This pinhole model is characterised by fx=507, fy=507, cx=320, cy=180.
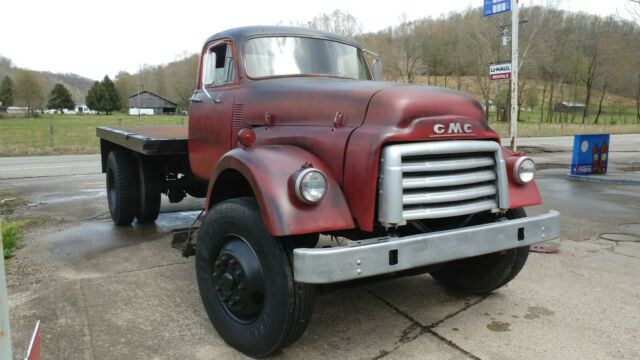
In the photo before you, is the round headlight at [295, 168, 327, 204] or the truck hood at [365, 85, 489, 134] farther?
the truck hood at [365, 85, 489, 134]

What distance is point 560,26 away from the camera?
47844 millimetres

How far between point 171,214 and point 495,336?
16.7 ft

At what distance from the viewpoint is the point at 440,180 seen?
9.34 ft

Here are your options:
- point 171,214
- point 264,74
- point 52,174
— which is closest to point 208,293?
point 264,74

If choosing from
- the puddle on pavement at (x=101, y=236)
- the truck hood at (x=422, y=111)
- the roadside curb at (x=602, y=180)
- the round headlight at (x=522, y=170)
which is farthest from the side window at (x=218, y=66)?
the roadside curb at (x=602, y=180)

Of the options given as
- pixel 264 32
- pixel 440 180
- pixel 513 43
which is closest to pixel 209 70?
pixel 264 32

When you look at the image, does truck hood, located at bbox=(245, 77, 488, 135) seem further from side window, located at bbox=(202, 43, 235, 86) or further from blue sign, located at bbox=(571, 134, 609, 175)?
blue sign, located at bbox=(571, 134, 609, 175)

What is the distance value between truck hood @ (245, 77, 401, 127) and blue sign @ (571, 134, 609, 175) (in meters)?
8.76

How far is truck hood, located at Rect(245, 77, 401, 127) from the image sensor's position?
3033 millimetres

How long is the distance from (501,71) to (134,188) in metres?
9.03

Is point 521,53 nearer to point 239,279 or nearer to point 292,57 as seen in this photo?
point 292,57

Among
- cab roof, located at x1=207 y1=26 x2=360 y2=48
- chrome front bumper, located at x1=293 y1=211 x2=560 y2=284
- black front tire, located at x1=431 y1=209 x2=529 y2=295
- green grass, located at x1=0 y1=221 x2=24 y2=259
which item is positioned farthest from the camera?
green grass, located at x1=0 y1=221 x2=24 y2=259

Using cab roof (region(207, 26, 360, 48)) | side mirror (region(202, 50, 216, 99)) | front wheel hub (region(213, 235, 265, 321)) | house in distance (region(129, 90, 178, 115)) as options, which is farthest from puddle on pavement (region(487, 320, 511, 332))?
house in distance (region(129, 90, 178, 115))

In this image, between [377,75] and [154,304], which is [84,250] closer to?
[154,304]
